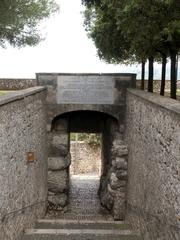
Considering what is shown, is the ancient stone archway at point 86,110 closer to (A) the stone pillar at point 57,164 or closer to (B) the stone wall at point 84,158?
(A) the stone pillar at point 57,164

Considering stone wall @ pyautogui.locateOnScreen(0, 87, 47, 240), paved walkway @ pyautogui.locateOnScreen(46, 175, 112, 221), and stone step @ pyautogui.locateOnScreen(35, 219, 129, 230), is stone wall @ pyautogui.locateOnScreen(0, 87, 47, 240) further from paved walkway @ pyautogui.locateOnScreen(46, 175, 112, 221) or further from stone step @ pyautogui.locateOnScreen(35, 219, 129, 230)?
paved walkway @ pyautogui.locateOnScreen(46, 175, 112, 221)

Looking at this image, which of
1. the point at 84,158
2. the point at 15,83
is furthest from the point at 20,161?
the point at 84,158

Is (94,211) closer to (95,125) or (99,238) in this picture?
(95,125)

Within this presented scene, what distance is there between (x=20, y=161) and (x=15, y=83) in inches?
618

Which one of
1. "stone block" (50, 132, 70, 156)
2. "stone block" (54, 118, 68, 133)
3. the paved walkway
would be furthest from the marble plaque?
the paved walkway

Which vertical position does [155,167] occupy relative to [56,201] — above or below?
above

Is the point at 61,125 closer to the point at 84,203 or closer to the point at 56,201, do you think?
the point at 56,201

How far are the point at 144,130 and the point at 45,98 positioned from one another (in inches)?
233

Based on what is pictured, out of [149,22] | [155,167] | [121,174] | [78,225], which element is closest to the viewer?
[155,167]

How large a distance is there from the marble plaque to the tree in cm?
327

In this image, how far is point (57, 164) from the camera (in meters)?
17.0

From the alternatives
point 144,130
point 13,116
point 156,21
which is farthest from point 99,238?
point 156,21

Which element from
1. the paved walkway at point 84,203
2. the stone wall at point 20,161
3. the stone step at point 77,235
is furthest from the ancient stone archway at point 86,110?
the stone step at point 77,235

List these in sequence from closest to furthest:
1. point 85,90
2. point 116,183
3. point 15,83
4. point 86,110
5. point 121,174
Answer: point 121,174
point 116,183
point 85,90
point 86,110
point 15,83
